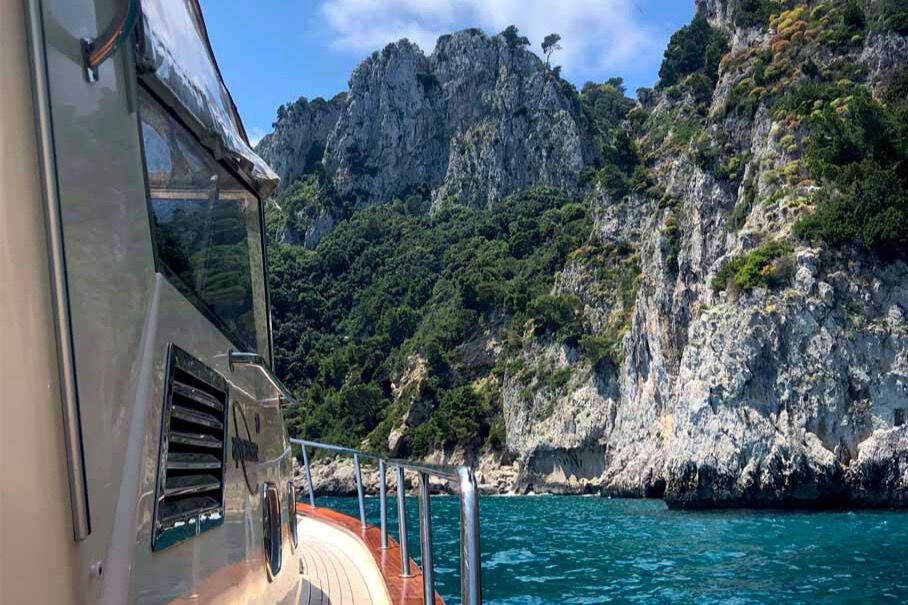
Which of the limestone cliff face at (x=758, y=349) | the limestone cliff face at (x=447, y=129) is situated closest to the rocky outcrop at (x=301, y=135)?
the limestone cliff face at (x=447, y=129)

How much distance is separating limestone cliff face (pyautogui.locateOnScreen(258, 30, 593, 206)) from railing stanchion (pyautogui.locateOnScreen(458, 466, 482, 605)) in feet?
240

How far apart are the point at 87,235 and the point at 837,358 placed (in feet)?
95.0

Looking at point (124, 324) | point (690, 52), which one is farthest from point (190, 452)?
point (690, 52)

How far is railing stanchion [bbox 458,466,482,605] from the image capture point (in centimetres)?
165

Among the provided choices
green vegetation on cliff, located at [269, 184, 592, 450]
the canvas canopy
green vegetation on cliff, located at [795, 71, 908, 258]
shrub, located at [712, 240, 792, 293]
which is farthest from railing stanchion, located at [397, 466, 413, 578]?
green vegetation on cliff, located at [269, 184, 592, 450]

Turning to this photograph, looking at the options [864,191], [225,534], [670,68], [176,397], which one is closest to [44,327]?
[176,397]

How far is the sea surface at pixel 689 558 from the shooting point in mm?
12172

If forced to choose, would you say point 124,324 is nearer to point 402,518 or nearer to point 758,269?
point 402,518

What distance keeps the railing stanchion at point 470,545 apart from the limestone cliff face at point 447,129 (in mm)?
73020

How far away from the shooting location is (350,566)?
184 inches

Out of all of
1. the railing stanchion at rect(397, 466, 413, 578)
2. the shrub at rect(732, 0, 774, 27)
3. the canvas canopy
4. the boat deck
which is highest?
the shrub at rect(732, 0, 774, 27)

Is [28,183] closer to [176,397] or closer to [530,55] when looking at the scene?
[176,397]

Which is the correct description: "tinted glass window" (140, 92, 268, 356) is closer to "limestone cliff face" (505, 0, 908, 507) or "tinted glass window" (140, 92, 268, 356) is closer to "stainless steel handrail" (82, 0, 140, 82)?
"stainless steel handrail" (82, 0, 140, 82)

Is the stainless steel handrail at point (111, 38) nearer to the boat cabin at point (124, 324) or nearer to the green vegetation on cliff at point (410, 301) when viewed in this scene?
the boat cabin at point (124, 324)
